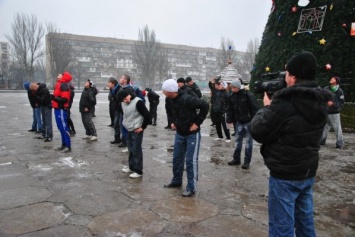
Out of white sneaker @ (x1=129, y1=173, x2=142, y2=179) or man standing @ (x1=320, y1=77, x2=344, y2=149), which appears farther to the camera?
man standing @ (x1=320, y1=77, x2=344, y2=149)

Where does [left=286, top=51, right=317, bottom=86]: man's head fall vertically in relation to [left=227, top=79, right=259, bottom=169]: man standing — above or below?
above

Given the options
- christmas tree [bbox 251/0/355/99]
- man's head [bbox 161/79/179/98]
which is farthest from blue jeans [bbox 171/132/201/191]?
christmas tree [bbox 251/0/355/99]

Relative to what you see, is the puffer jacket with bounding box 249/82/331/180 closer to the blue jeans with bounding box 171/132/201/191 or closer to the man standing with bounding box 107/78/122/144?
the blue jeans with bounding box 171/132/201/191

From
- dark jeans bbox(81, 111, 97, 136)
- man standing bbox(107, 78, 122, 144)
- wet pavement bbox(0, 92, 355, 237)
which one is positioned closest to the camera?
wet pavement bbox(0, 92, 355, 237)

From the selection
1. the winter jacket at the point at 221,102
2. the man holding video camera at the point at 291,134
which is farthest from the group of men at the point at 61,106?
the man holding video camera at the point at 291,134

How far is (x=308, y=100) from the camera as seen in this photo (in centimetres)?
225

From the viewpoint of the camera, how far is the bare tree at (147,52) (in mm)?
57625

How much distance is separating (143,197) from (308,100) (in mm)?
2990

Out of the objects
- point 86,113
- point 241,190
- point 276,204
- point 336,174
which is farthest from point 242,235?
point 86,113

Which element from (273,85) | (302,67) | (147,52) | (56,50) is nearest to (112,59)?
(147,52)

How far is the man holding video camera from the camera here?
2.27 metres

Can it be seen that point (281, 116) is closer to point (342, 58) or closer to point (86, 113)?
point (86, 113)

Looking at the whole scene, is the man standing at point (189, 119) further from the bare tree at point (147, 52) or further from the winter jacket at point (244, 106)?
the bare tree at point (147, 52)

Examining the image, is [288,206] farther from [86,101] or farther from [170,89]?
[86,101]
